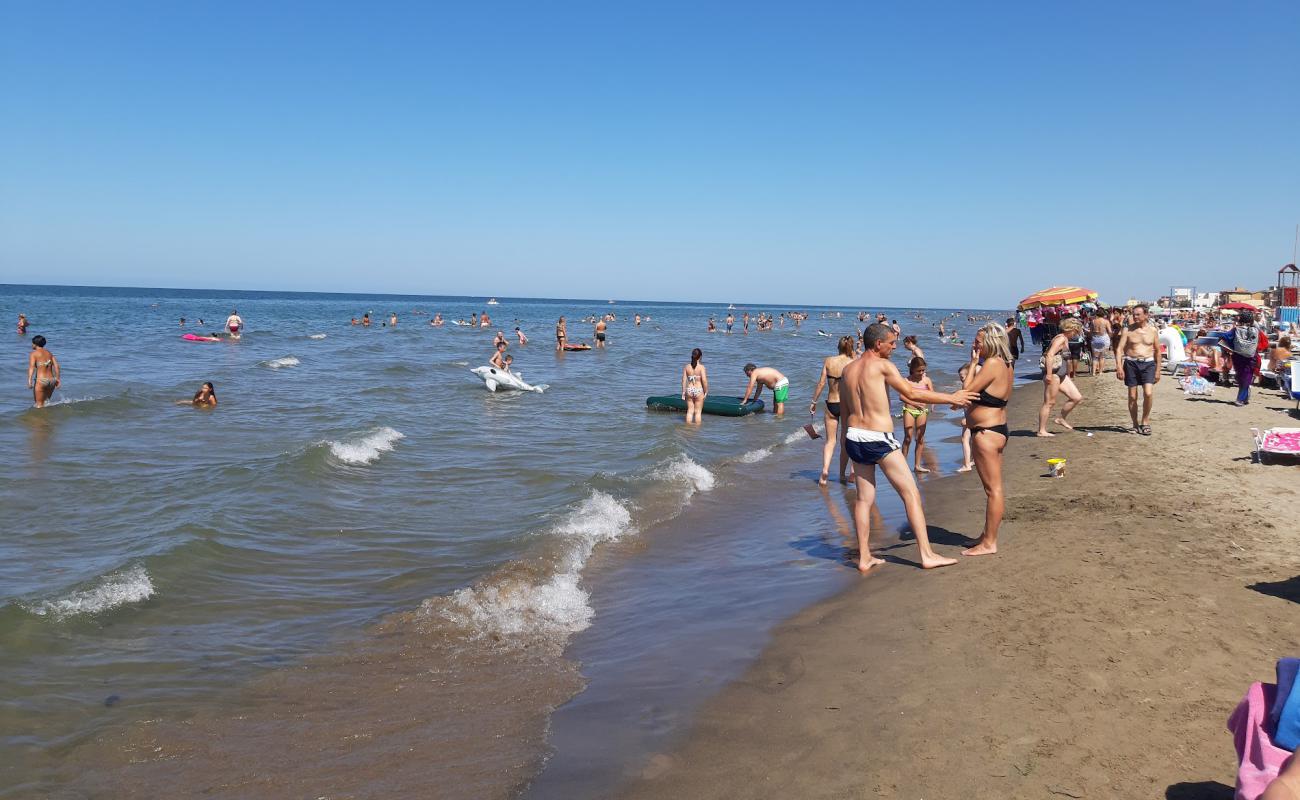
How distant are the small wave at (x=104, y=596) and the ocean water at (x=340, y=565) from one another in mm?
25

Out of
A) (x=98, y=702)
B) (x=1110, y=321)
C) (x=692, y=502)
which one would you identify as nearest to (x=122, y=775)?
(x=98, y=702)

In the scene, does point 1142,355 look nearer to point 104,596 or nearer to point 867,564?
point 867,564

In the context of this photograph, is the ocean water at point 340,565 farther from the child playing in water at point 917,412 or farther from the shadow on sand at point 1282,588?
the shadow on sand at point 1282,588

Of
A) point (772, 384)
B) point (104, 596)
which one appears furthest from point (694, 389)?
point (104, 596)

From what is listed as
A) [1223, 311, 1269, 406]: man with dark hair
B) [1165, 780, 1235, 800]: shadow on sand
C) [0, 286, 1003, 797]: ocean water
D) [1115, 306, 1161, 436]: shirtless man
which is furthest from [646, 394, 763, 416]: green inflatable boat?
[1165, 780, 1235, 800]: shadow on sand

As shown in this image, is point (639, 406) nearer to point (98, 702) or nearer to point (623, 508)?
point (623, 508)

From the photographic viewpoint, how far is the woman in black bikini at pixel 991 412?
5.81 meters

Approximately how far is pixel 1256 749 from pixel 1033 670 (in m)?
1.51

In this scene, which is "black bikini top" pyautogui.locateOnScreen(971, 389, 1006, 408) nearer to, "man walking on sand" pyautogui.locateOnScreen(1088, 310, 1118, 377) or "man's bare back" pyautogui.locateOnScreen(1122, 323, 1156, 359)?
"man's bare back" pyautogui.locateOnScreen(1122, 323, 1156, 359)

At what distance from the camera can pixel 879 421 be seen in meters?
5.80

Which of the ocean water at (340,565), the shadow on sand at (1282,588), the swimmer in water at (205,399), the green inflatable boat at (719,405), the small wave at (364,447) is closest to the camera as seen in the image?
the ocean water at (340,565)

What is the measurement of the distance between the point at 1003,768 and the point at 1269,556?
11.5 ft

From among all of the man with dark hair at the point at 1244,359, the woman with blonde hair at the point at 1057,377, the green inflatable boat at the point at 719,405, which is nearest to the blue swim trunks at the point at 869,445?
the woman with blonde hair at the point at 1057,377

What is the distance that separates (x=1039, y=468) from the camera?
31.2ft
